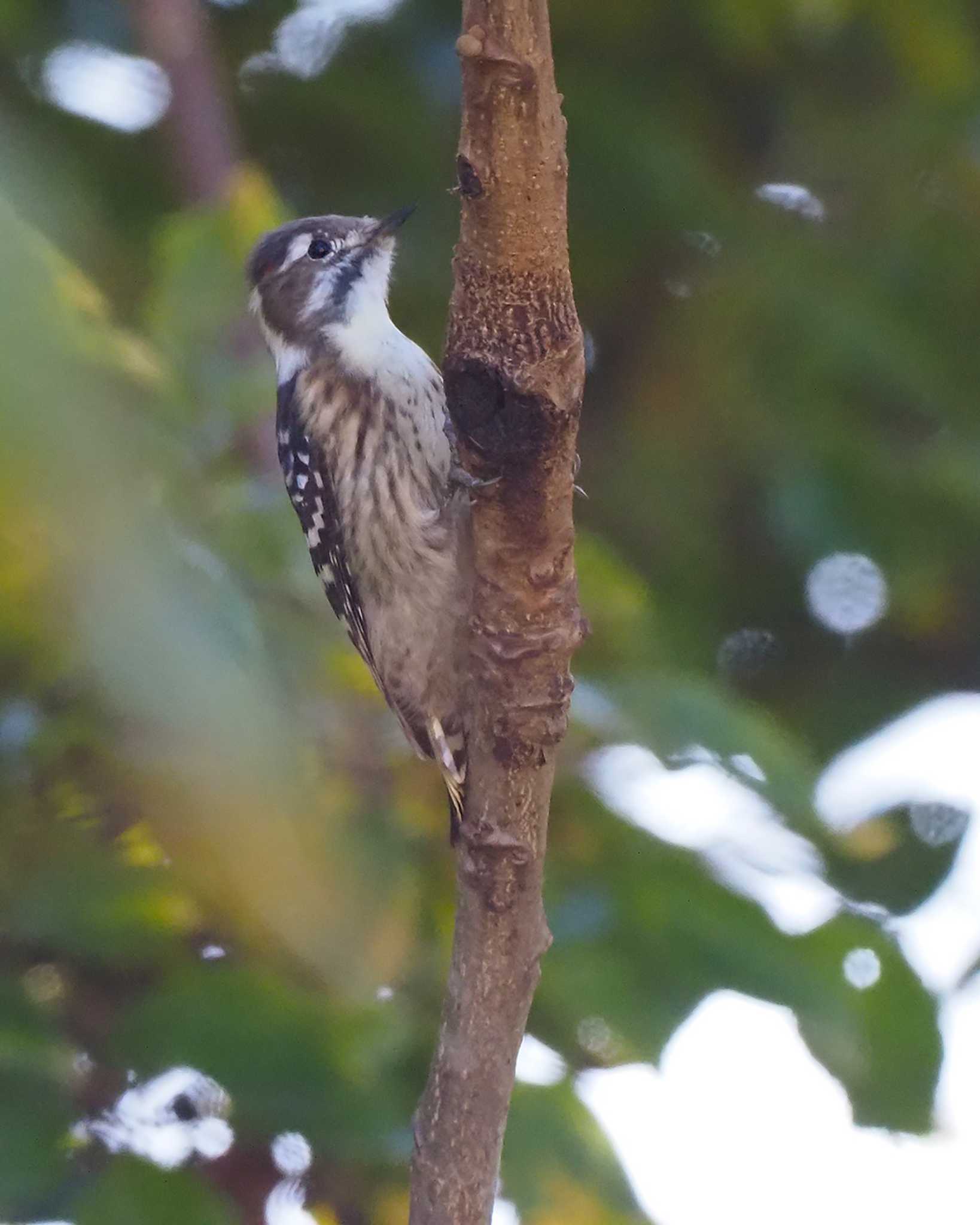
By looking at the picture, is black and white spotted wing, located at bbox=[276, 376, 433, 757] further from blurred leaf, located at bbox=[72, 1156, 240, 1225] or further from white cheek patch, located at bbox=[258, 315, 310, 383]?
blurred leaf, located at bbox=[72, 1156, 240, 1225]

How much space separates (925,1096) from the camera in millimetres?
3057

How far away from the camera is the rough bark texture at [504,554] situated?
1896 mm

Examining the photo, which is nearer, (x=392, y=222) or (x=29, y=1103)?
(x=29, y=1103)

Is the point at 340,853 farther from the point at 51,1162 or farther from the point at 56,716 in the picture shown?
the point at 51,1162

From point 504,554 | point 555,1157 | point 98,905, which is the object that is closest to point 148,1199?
point 98,905

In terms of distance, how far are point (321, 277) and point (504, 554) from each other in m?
2.45

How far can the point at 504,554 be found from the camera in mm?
2357

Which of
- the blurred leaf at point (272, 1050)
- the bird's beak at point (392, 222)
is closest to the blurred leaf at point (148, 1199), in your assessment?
the blurred leaf at point (272, 1050)

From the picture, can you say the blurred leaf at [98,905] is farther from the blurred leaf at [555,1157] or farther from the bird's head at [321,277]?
the bird's head at [321,277]

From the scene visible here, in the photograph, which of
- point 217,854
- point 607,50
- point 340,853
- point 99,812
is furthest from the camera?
point 607,50

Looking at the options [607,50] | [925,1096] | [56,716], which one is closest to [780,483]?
[607,50]

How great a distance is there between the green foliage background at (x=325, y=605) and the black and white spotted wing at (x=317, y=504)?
516mm

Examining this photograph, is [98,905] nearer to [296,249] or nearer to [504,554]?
[504,554]

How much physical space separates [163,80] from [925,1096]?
2.73 meters
